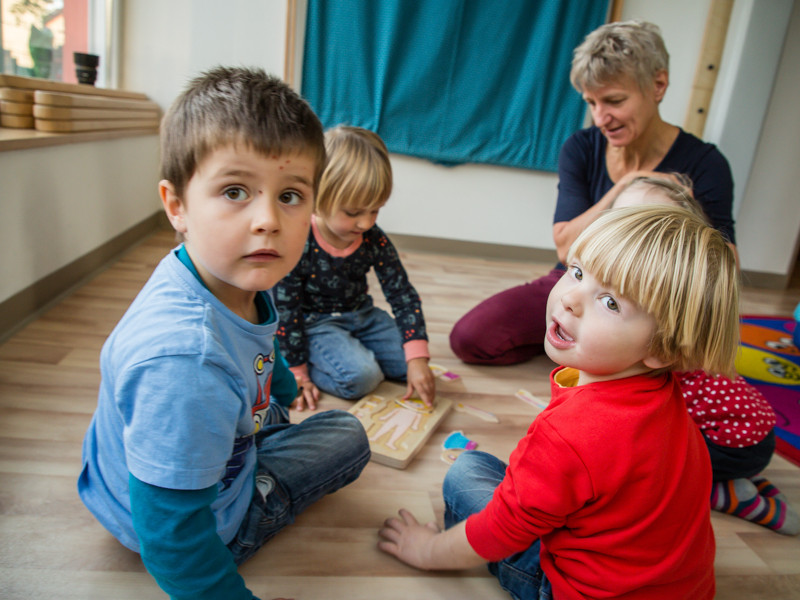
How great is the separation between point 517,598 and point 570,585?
0.61ft

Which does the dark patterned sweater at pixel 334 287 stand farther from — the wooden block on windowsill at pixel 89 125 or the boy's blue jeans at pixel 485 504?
the wooden block on windowsill at pixel 89 125

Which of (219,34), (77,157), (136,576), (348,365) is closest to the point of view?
(136,576)

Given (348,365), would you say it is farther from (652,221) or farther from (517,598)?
(652,221)

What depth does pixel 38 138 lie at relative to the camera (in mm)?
1622

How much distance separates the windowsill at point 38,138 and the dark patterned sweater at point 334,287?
0.79 metres

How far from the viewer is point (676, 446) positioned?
0.64 meters

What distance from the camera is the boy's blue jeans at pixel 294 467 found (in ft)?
2.88

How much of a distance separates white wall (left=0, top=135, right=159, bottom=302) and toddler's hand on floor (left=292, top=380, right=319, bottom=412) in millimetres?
838

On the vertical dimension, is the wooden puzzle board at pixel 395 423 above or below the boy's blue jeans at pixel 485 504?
below

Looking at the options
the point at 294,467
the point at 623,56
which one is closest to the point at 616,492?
the point at 294,467

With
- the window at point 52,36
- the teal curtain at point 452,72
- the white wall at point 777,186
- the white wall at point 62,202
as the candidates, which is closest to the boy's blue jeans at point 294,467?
the white wall at point 62,202

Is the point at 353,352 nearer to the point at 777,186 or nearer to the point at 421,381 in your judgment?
the point at 421,381

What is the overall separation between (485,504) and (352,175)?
75cm

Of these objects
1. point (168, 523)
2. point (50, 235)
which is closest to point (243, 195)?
point (168, 523)
